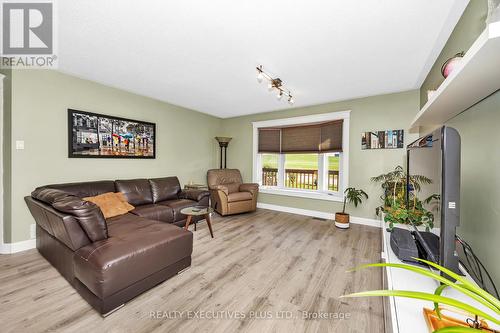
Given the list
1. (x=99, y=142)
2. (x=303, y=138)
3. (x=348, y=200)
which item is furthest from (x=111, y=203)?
(x=348, y=200)

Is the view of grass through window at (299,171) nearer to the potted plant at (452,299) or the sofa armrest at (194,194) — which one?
the sofa armrest at (194,194)

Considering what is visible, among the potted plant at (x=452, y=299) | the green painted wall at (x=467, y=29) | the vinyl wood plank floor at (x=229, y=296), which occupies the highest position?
Result: the green painted wall at (x=467, y=29)

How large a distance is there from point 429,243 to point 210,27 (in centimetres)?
246

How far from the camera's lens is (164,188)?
3.66 metres

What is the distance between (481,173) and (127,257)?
245 cm

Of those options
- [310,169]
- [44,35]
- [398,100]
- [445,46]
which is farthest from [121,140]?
[398,100]

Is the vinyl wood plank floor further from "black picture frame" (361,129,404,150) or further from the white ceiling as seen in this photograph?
the white ceiling

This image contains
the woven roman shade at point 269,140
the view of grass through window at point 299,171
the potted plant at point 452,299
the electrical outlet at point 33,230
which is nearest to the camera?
the potted plant at point 452,299

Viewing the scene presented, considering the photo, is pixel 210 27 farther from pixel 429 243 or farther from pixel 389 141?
pixel 389 141

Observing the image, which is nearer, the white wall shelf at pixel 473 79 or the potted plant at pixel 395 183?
the white wall shelf at pixel 473 79

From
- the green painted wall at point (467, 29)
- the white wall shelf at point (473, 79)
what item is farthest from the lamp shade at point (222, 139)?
the white wall shelf at point (473, 79)

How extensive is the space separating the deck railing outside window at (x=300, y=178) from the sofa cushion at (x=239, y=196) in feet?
3.21

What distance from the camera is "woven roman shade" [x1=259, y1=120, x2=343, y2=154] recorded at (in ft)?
13.1

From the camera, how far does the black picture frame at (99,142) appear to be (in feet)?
9.55
